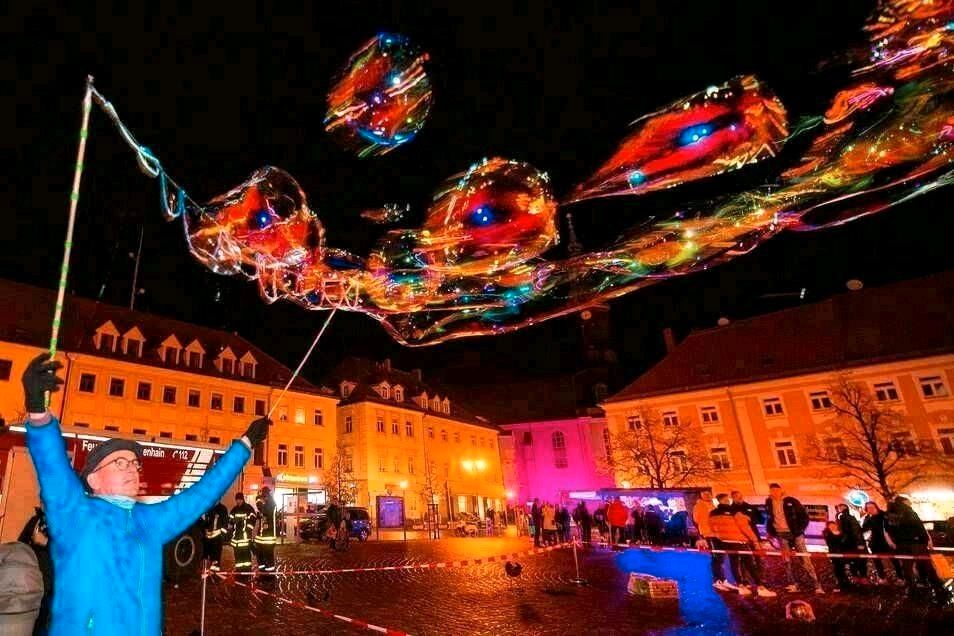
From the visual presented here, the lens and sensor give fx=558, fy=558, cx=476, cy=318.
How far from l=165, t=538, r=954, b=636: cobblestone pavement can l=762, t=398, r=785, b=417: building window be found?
84.6 ft

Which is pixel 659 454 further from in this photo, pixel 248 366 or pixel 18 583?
pixel 18 583

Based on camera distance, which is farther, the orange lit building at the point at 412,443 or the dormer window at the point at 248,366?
the orange lit building at the point at 412,443

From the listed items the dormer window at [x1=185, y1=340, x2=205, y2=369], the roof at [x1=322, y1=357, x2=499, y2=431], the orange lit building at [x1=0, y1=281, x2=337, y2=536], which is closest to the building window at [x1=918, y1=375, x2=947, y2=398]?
the roof at [x1=322, y1=357, x2=499, y2=431]

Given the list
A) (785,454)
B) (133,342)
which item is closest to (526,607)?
(785,454)

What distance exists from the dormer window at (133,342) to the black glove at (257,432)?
37261 mm

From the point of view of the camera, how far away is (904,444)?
32.8 metres

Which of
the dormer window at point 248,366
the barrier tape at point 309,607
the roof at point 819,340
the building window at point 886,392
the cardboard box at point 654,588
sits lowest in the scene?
the cardboard box at point 654,588

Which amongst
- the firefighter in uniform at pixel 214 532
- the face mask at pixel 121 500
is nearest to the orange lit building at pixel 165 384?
the firefighter in uniform at pixel 214 532

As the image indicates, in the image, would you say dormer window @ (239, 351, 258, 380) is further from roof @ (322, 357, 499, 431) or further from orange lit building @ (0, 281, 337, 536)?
roof @ (322, 357, 499, 431)

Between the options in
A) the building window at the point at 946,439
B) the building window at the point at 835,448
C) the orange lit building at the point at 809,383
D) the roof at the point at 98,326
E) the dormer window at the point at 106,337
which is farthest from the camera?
the dormer window at the point at 106,337

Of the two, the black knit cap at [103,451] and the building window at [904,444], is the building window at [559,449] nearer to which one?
the building window at [904,444]

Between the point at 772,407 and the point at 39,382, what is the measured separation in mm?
42360

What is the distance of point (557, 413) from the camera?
6166cm

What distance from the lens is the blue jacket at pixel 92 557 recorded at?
259 centimetres
